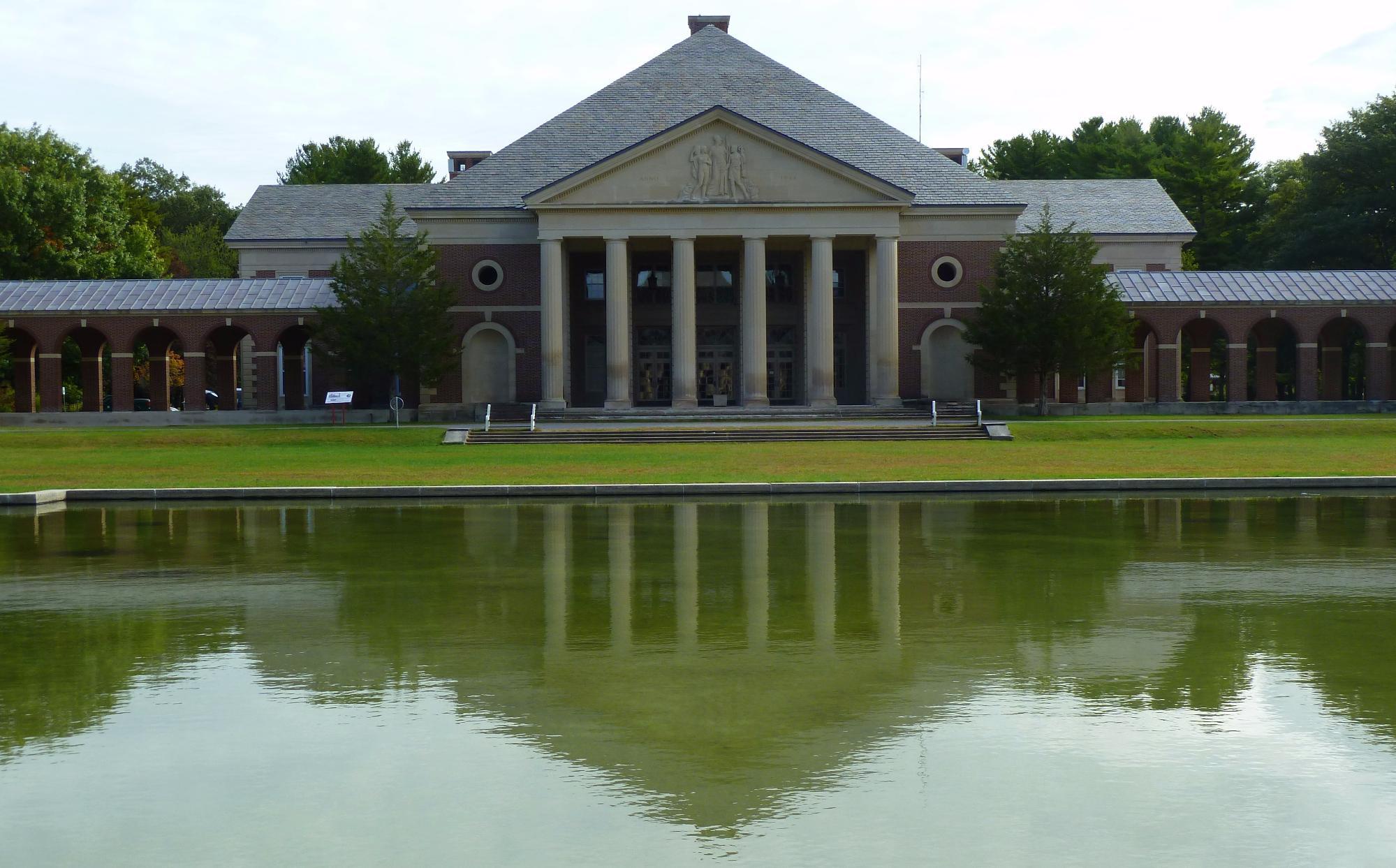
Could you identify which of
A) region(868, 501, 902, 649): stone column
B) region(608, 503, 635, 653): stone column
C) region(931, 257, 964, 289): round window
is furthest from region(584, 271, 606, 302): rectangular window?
region(868, 501, 902, 649): stone column

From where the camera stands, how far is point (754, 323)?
5884 cm

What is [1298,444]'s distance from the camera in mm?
39688

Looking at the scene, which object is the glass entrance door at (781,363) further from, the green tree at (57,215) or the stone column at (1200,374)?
the green tree at (57,215)

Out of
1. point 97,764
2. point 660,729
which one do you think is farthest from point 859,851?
point 97,764

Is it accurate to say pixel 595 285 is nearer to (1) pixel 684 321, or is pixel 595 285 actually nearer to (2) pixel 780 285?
(1) pixel 684 321

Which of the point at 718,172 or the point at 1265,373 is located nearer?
the point at 718,172

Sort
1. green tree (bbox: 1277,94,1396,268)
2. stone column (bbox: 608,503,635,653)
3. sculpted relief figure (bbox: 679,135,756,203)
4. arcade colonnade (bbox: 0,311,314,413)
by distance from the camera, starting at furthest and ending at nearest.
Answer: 1. green tree (bbox: 1277,94,1396,268)
2. arcade colonnade (bbox: 0,311,314,413)
3. sculpted relief figure (bbox: 679,135,756,203)
4. stone column (bbox: 608,503,635,653)

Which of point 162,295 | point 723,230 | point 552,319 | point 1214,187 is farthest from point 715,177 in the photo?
point 1214,187

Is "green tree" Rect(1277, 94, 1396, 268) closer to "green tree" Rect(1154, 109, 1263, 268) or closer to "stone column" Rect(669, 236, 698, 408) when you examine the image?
"green tree" Rect(1154, 109, 1263, 268)

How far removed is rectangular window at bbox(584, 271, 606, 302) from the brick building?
0.09 m

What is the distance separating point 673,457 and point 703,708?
2886 cm

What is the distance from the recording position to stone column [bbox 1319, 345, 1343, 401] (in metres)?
66.8

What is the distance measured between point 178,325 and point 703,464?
115 feet

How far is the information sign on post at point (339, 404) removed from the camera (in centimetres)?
5247
